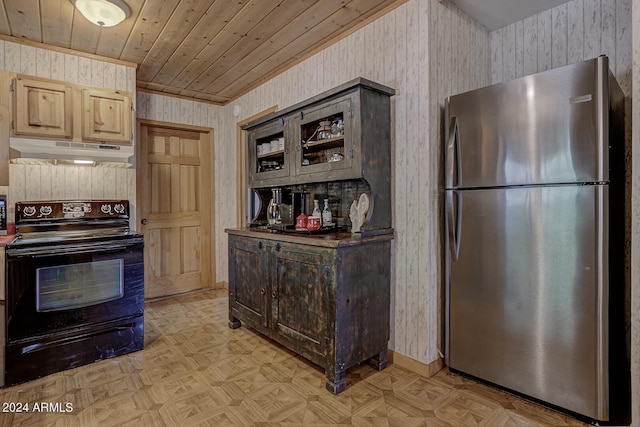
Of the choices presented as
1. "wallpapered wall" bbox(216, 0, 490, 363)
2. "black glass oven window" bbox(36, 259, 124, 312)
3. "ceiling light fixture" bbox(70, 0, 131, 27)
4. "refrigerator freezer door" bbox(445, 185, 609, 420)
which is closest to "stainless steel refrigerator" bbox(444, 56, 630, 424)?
"refrigerator freezer door" bbox(445, 185, 609, 420)

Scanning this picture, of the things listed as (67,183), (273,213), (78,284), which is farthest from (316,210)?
(67,183)

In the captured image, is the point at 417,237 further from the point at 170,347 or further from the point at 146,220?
the point at 146,220

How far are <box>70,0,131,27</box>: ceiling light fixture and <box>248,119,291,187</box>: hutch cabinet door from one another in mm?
1275

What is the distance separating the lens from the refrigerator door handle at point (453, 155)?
2.12 meters

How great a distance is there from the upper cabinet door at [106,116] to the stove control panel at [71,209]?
576 millimetres

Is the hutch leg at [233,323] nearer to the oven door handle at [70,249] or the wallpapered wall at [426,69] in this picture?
the oven door handle at [70,249]

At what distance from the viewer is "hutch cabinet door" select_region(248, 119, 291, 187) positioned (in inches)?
112

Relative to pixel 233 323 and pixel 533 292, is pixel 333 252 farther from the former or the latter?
pixel 233 323

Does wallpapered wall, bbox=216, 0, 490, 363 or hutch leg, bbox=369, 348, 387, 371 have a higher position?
wallpapered wall, bbox=216, 0, 490, 363

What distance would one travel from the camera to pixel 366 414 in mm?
1813

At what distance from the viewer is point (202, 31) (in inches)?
106

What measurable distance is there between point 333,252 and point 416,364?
0.98 m

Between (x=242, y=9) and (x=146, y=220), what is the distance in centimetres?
269

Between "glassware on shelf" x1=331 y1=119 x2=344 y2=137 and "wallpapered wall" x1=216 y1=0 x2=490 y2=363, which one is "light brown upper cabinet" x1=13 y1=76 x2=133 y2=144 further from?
"wallpapered wall" x1=216 y1=0 x2=490 y2=363
